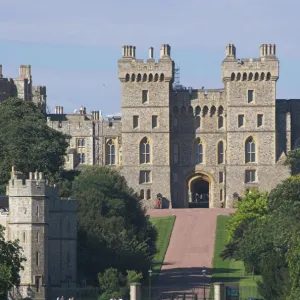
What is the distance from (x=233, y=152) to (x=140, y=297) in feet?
188

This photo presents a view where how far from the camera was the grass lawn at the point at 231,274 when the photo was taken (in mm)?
105238

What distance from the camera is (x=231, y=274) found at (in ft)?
379

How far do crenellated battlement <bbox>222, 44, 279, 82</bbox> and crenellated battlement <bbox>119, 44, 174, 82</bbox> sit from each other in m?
4.03

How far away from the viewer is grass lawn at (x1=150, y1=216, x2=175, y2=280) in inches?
4795

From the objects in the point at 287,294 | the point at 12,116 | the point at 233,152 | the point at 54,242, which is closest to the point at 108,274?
the point at 54,242

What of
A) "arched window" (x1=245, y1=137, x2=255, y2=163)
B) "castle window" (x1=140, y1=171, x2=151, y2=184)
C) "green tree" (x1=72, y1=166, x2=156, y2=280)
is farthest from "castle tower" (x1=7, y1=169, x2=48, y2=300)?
"arched window" (x1=245, y1=137, x2=255, y2=163)

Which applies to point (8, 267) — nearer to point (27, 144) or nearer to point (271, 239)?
point (271, 239)

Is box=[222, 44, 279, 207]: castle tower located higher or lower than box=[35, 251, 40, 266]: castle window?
higher

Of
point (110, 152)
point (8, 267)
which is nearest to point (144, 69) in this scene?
point (110, 152)

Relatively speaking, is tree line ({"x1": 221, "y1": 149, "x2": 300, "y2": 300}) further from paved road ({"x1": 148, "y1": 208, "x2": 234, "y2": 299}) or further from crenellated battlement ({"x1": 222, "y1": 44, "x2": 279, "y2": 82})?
crenellated battlement ({"x1": 222, "y1": 44, "x2": 279, "y2": 82})

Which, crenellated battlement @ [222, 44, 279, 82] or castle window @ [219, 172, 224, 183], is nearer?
crenellated battlement @ [222, 44, 279, 82]

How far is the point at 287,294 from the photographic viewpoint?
94500mm

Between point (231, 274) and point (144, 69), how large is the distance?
41674 millimetres

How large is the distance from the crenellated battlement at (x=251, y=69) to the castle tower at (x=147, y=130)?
161 inches
